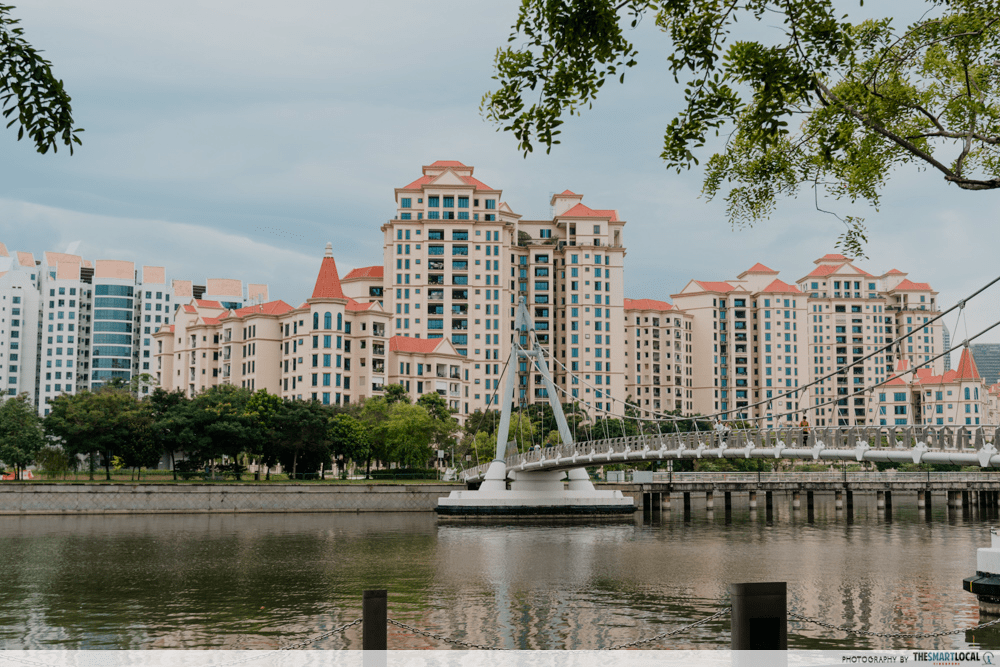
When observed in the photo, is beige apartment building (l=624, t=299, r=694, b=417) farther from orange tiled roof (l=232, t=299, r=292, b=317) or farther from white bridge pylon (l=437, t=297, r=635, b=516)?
white bridge pylon (l=437, t=297, r=635, b=516)

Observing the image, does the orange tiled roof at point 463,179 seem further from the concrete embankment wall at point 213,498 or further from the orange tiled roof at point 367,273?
Result: the concrete embankment wall at point 213,498

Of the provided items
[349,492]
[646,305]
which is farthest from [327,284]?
[646,305]

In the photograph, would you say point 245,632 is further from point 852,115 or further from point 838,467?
point 838,467

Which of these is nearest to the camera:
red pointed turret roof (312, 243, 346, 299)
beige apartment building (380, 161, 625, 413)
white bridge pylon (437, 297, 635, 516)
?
white bridge pylon (437, 297, 635, 516)

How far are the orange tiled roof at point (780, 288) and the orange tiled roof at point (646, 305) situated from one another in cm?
1429

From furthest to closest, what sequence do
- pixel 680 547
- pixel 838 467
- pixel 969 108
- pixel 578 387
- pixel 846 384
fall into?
pixel 846 384, pixel 578 387, pixel 838 467, pixel 680 547, pixel 969 108

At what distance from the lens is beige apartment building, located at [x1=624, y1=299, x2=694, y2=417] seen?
129500mm

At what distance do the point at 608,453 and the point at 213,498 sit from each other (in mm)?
25174

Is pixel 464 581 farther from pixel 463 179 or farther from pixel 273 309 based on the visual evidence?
pixel 463 179

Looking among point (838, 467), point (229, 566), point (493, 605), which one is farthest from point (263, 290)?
point (493, 605)

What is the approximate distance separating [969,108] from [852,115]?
183 cm

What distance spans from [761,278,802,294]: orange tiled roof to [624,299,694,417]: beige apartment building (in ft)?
41.3

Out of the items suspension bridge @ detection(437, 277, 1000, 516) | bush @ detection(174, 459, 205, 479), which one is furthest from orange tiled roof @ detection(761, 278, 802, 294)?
bush @ detection(174, 459, 205, 479)

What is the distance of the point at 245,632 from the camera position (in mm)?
18625
